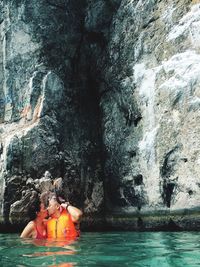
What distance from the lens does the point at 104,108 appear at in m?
10.8

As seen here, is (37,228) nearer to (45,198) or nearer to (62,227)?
(62,227)

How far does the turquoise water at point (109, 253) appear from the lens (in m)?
4.75

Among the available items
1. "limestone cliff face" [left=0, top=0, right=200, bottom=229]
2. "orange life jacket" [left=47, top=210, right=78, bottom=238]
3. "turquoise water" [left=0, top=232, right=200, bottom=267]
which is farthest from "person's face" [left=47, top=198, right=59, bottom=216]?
"limestone cliff face" [left=0, top=0, right=200, bottom=229]

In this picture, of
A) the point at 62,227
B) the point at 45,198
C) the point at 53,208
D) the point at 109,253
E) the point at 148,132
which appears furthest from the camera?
the point at 148,132

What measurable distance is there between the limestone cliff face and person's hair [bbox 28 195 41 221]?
0.14 m

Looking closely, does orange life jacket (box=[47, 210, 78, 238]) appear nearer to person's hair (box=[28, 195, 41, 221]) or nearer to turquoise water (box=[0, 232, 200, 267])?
turquoise water (box=[0, 232, 200, 267])

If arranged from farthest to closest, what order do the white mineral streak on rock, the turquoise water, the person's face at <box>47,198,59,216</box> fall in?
the white mineral streak on rock
the person's face at <box>47,198,59,216</box>
the turquoise water

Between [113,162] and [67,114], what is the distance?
61.3 inches

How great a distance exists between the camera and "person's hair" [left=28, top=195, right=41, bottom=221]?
9.48m

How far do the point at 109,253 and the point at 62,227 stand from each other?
1.80 meters

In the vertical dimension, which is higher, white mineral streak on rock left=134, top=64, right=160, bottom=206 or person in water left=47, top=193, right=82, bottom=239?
white mineral streak on rock left=134, top=64, right=160, bottom=206

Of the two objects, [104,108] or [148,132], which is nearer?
[148,132]

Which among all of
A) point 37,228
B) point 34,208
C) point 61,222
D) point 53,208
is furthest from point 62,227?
point 34,208

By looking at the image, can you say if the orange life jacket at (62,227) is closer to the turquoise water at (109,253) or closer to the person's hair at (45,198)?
the turquoise water at (109,253)
